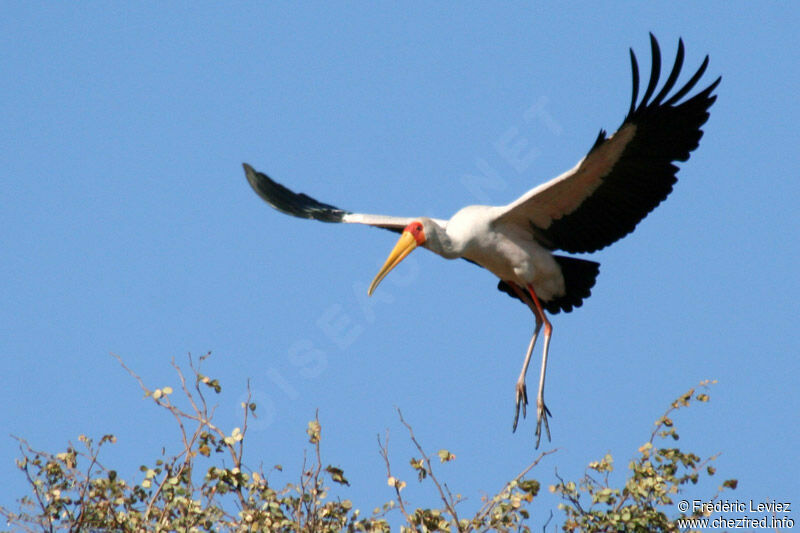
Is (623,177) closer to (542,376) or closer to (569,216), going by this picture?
(569,216)

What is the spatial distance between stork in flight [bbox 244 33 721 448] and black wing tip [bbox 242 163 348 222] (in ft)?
0.09

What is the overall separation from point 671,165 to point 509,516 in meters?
3.65

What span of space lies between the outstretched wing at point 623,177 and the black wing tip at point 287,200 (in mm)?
2014

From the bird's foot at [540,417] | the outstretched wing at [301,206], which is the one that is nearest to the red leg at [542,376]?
the bird's foot at [540,417]

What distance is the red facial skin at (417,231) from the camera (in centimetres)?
902

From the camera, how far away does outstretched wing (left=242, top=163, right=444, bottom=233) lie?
9891 mm

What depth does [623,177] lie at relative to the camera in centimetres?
845

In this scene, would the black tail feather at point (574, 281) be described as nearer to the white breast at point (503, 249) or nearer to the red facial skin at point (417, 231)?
the white breast at point (503, 249)

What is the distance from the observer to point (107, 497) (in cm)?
582

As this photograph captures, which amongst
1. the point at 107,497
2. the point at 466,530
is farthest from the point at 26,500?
the point at 466,530

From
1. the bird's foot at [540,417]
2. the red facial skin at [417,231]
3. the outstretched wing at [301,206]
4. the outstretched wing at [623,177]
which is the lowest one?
the bird's foot at [540,417]

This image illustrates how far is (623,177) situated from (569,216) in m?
0.72

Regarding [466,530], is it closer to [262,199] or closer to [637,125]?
[637,125]

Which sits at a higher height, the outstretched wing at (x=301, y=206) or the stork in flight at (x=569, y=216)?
the outstretched wing at (x=301, y=206)
